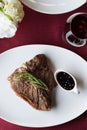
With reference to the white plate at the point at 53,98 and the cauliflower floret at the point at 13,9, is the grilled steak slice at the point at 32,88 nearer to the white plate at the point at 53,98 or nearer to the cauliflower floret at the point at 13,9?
the white plate at the point at 53,98

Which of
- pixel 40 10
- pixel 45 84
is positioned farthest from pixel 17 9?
pixel 45 84

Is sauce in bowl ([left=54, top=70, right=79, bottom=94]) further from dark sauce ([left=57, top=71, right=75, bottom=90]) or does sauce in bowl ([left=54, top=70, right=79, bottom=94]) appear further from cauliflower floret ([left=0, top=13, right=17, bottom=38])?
cauliflower floret ([left=0, top=13, right=17, bottom=38])

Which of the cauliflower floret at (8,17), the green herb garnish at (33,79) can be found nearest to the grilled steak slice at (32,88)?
the green herb garnish at (33,79)

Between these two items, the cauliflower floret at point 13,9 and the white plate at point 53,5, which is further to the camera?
the white plate at point 53,5

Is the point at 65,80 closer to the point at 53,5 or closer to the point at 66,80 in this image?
the point at 66,80

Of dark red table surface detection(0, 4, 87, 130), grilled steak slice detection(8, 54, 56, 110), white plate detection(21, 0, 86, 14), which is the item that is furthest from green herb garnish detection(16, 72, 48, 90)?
white plate detection(21, 0, 86, 14)

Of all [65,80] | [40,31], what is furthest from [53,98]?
[40,31]

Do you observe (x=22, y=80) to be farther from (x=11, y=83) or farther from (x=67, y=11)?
(x=67, y=11)

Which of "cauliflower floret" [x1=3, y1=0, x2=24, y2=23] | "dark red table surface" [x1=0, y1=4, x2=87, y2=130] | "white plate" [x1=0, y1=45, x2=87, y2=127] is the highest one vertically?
"cauliflower floret" [x1=3, y1=0, x2=24, y2=23]
